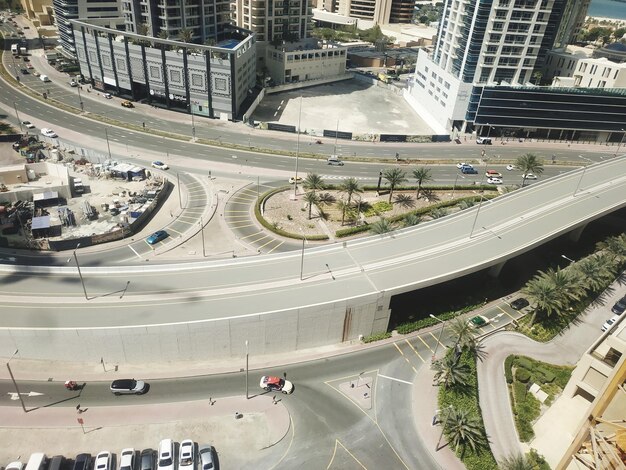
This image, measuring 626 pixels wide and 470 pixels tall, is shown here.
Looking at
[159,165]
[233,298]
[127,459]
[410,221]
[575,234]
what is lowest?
[127,459]

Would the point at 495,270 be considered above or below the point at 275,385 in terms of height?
above

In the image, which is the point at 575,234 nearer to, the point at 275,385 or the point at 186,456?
the point at 275,385

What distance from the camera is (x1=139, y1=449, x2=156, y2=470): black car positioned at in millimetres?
43625

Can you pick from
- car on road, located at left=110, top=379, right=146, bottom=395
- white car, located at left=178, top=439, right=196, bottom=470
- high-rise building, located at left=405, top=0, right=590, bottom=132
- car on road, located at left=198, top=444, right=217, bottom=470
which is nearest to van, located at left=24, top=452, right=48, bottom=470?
car on road, located at left=110, top=379, right=146, bottom=395

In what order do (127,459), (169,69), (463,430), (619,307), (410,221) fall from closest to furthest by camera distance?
1. (127,459)
2. (463,430)
3. (619,307)
4. (410,221)
5. (169,69)

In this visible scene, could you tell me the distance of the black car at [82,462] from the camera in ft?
141

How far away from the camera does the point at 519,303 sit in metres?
70.4

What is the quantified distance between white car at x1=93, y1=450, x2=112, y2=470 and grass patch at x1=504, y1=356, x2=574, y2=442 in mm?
43619

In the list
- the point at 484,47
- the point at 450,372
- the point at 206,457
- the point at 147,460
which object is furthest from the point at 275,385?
Answer: the point at 484,47

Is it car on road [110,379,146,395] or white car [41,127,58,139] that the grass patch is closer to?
car on road [110,379,146,395]

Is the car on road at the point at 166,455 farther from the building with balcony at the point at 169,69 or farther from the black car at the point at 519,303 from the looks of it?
the building with balcony at the point at 169,69

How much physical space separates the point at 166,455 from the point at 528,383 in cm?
4376

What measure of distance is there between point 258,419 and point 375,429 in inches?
515

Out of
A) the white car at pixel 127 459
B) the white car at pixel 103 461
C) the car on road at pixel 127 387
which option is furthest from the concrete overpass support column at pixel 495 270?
the white car at pixel 103 461
